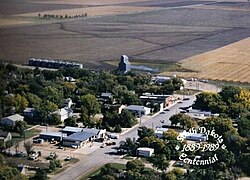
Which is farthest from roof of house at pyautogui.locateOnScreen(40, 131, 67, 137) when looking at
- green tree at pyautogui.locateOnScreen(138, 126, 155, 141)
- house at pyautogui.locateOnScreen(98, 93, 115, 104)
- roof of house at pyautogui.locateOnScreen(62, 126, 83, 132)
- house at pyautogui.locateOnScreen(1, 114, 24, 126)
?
→ house at pyautogui.locateOnScreen(98, 93, 115, 104)

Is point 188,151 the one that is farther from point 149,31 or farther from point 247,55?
point 149,31

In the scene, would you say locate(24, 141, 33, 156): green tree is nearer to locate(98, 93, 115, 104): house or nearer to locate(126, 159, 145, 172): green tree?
locate(126, 159, 145, 172): green tree

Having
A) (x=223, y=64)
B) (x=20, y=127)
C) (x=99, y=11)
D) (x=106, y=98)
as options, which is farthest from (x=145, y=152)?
(x=99, y=11)

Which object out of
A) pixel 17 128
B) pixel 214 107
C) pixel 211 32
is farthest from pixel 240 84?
pixel 211 32

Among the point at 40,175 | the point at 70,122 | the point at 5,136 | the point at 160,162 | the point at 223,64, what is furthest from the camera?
the point at 223,64

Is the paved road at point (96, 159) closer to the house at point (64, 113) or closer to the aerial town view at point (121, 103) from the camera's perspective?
the aerial town view at point (121, 103)

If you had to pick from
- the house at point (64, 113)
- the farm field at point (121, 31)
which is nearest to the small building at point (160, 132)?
the house at point (64, 113)

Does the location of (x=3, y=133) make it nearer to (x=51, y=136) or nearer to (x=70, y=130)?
(x=51, y=136)
